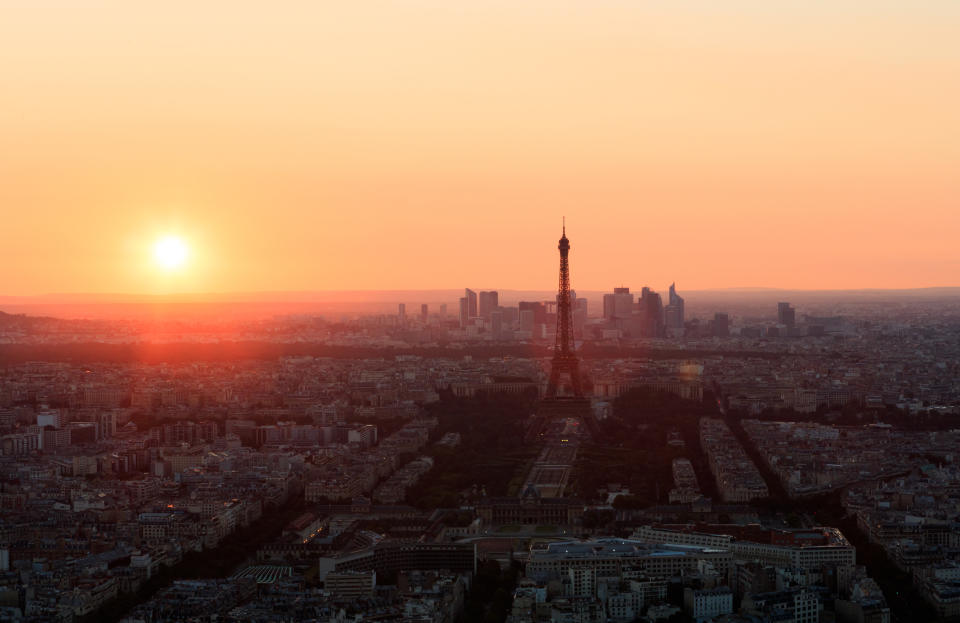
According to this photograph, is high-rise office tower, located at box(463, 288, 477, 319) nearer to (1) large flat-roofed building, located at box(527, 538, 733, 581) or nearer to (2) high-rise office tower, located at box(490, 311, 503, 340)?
(2) high-rise office tower, located at box(490, 311, 503, 340)

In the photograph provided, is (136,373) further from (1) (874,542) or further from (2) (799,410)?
(1) (874,542)

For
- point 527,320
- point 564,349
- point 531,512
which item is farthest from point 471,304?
point 531,512

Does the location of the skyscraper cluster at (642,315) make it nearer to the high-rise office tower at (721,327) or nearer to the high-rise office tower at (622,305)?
the high-rise office tower at (622,305)

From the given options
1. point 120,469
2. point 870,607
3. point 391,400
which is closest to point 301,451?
point 120,469

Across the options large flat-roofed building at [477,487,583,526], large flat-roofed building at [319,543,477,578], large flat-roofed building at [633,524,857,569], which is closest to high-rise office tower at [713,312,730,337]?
large flat-roofed building at [477,487,583,526]

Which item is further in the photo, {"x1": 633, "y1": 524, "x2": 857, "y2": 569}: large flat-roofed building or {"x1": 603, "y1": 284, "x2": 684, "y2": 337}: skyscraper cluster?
{"x1": 603, "y1": 284, "x2": 684, "y2": 337}: skyscraper cluster

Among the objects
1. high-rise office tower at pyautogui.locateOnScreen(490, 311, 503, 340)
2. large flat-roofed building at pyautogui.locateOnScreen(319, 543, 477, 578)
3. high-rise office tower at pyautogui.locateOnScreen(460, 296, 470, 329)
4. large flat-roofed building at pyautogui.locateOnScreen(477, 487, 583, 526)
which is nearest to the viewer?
large flat-roofed building at pyautogui.locateOnScreen(319, 543, 477, 578)

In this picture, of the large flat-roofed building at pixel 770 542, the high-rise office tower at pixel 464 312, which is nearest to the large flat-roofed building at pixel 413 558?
the large flat-roofed building at pixel 770 542

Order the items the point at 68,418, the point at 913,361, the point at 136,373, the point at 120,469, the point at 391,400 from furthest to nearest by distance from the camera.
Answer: the point at 913,361 < the point at 136,373 < the point at 391,400 < the point at 68,418 < the point at 120,469

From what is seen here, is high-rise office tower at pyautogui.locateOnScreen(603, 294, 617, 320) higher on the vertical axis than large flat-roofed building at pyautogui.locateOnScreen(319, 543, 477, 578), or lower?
higher
